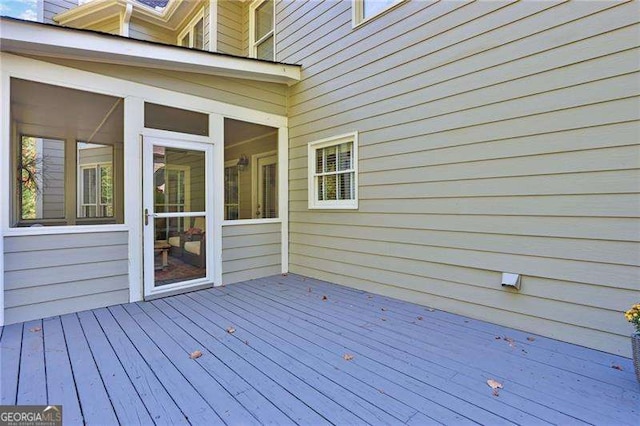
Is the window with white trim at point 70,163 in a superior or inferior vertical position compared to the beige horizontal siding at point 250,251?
superior

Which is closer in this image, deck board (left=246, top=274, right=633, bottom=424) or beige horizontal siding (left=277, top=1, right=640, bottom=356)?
deck board (left=246, top=274, right=633, bottom=424)

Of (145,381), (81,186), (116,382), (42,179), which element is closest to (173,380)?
(145,381)

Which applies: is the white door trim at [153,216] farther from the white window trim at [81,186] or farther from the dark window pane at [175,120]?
the white window trim at [81,186]

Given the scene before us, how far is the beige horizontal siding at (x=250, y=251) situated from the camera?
4.55m

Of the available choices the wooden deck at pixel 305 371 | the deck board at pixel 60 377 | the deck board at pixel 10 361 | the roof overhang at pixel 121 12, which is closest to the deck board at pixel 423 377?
the wooden deck at pixel 305 371

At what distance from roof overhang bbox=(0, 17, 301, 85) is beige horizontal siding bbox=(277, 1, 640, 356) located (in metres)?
1.45

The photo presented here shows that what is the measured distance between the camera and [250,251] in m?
4.82

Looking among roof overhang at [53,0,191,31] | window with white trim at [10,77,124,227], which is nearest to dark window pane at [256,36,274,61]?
roof overhang at [53,0,191,31]

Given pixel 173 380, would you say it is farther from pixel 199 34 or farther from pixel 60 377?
pixel 199 34

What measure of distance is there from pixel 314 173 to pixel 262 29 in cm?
366

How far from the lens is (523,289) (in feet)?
9.32

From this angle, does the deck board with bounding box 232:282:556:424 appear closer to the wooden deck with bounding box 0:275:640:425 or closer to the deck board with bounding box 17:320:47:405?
the wooden deck with bounding box 0:275:640:425

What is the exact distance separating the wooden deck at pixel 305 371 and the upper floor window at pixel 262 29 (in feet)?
16.8

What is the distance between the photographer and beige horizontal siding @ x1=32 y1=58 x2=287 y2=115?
11.7 ft
